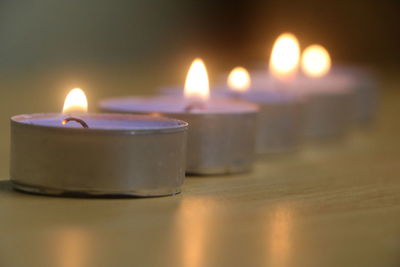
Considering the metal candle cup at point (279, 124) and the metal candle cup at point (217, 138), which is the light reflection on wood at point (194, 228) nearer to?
the metal candle cup at point (217, 138)

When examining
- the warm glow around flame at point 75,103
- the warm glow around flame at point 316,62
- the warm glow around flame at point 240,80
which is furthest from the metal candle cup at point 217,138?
the warm glow around flame at point 316,62

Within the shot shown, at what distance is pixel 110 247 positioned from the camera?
884 millimetres

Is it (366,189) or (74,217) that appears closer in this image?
(74,217)

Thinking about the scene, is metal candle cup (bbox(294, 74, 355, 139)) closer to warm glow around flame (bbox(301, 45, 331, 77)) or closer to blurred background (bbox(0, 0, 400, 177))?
warm glow around flame (bbox(301, 45, 331, 77))

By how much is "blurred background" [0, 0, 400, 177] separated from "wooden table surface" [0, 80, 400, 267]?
38.5 inches

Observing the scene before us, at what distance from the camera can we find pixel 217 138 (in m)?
1.36

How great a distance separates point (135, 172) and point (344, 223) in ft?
0.83

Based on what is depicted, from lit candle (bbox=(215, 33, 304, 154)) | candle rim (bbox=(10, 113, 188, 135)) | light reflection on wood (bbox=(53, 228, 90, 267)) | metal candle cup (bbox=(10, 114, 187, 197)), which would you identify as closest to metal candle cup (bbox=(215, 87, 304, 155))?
lit candle (bbox=(215, 33, 304, 154))

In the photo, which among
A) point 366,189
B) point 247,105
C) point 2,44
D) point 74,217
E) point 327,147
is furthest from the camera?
point 2,44

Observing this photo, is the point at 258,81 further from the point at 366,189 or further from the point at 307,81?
the point at 366,189

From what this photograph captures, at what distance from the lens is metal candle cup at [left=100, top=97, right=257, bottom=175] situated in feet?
4.40

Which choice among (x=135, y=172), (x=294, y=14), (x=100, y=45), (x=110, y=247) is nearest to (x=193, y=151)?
(x=135, y=172)

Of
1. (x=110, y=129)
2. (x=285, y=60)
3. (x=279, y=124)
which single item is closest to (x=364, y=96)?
(x=285, y=60)

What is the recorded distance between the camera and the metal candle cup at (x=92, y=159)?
42.6 inches
